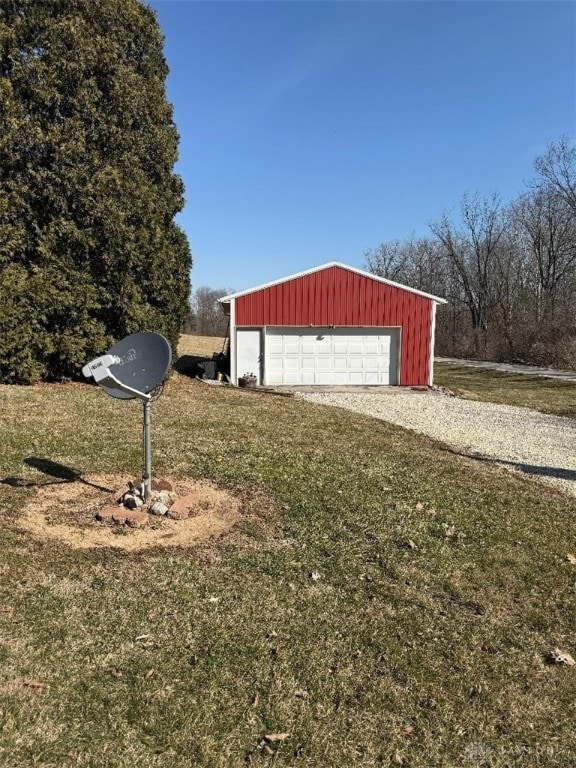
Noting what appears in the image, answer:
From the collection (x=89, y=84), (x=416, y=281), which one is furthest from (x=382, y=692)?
(x=416, y=281)

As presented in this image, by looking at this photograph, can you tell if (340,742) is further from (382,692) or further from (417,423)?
(417,423)

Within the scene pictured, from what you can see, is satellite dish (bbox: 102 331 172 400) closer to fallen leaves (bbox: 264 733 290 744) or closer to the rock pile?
the rock pile

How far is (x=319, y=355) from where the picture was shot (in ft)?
56.4

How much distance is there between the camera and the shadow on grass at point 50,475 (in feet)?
17.8

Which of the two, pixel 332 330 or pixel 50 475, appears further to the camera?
pixel 332 330

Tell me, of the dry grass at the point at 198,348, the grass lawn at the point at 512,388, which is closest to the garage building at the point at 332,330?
the grass lawn at the point at 512,388

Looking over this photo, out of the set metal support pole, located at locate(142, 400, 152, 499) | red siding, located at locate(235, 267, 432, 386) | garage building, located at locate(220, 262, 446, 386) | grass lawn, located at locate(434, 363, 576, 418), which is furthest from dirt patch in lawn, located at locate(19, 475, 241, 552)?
red siding, located at locate(235, 267, 432, 386)

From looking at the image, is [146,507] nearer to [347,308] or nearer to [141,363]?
[141,363]

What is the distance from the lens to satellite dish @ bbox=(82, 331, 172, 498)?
15.9ft

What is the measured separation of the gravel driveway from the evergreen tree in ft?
19.2

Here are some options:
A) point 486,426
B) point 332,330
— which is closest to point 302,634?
point 486,426

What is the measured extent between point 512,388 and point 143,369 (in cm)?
1722

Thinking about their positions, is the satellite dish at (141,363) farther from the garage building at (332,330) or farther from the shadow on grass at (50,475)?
the garage building at (332,330)

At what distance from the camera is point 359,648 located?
3.13 meters
